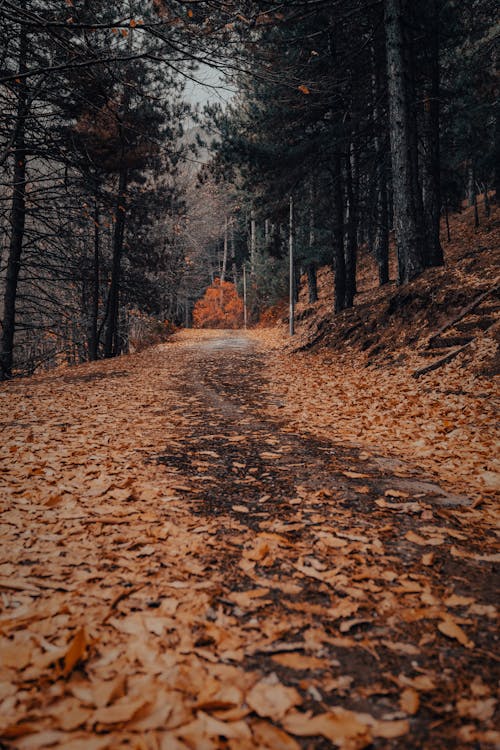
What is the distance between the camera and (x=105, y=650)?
1.69m

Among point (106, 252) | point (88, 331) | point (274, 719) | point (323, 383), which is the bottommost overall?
point (274, 719)

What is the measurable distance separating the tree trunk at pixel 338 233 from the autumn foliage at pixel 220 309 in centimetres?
2817

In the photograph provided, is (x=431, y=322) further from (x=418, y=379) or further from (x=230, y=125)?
(x=230, y=125)

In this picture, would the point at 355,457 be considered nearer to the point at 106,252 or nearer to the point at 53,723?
the point at 53,723

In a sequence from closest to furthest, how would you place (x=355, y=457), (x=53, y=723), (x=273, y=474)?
1. (x=53, y=723)
2. (x=273, y=474)
3. (x=355, y=457)

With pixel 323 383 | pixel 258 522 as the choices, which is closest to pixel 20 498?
pixel 258 522

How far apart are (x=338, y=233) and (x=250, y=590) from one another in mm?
14578

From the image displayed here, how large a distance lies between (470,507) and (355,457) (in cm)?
129

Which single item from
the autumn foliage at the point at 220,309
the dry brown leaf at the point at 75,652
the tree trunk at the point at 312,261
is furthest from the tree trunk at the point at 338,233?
the autumn foliage at the point at 220,309

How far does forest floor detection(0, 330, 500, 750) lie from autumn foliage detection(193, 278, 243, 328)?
40.1 meters

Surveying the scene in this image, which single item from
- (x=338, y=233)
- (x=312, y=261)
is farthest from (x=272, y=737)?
(x=312, y=261)

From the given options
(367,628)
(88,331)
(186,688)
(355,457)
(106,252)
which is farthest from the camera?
(106,252)

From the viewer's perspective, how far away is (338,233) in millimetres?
14852

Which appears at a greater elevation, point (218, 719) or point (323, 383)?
point (323, 383)
